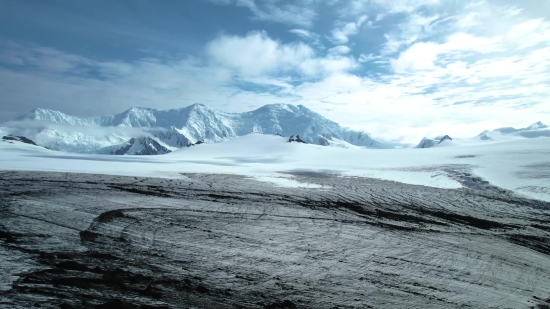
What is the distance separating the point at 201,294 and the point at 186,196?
780 cm

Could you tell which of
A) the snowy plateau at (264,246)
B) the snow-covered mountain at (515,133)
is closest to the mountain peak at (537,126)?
the snow-covered mountain at (515,133)

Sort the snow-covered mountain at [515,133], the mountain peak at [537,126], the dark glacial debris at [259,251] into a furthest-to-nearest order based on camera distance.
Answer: the mountain peak at [537,126]
the snow-covered mountain at [515,133]
the dark glacial debris at [259,251]

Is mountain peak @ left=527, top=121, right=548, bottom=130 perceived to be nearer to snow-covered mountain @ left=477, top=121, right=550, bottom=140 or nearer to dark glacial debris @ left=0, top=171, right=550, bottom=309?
snow-covered mountain @ left=477, top=121, right=550, bottom=140

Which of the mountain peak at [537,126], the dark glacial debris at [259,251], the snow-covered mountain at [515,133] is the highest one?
the mountain peak at [537,126]

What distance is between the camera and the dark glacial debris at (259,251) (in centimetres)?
504

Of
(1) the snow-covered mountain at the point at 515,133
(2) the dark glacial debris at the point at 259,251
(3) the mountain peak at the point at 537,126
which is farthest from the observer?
(3) the mountain peak at the point at 537,126

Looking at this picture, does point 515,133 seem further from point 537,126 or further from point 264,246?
point 264,246

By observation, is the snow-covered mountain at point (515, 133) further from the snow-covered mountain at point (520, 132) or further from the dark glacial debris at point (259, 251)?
the dark glacial debris at point (259, 251)

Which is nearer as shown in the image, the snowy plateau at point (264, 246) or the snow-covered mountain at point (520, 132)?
the snowy plateau at point (264, 246)

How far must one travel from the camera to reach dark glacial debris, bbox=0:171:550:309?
5035 mm

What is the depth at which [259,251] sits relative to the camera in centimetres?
693

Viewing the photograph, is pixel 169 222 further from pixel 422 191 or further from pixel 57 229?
pixel 422 191

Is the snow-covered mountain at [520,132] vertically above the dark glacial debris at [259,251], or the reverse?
the snow-covered mountain at [520,132]

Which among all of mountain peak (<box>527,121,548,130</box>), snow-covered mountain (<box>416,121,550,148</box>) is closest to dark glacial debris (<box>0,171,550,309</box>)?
snow-covered mountain (<box>416,121,550,148</box>)
